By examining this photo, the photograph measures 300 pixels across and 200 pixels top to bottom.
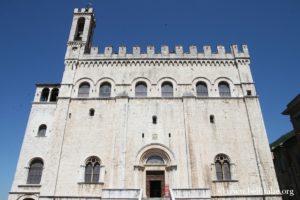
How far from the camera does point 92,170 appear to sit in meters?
20.2

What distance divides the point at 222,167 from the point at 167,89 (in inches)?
339

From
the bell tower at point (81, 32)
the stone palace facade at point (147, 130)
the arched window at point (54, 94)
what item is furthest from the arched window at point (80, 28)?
the arched window at point (54, 94)

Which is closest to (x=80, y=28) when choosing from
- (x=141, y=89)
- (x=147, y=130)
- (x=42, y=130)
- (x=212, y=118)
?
(x=141, y=89)

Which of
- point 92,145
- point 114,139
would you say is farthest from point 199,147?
point 92,145

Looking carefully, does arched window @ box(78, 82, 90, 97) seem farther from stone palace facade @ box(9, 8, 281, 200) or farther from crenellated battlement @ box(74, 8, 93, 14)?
crenellated battlement @ box(74, 8, 93, 14)

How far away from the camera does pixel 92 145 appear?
21.0 meters

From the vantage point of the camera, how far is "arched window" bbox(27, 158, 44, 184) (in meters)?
20.8

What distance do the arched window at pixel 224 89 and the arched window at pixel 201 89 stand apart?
145 centimetres

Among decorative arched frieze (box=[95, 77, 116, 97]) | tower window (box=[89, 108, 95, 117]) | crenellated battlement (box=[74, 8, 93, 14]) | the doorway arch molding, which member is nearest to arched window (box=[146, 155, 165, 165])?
the doorway arch molding

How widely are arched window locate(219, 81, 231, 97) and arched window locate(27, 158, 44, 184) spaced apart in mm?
17509

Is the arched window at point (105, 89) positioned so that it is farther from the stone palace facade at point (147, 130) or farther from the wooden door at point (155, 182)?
the wooden door at point (155, 182)

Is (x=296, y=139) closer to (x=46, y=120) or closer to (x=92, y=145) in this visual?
(x=92, y=145)

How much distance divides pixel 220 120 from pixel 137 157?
8023mm

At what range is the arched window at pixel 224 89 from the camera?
23.8 meters
